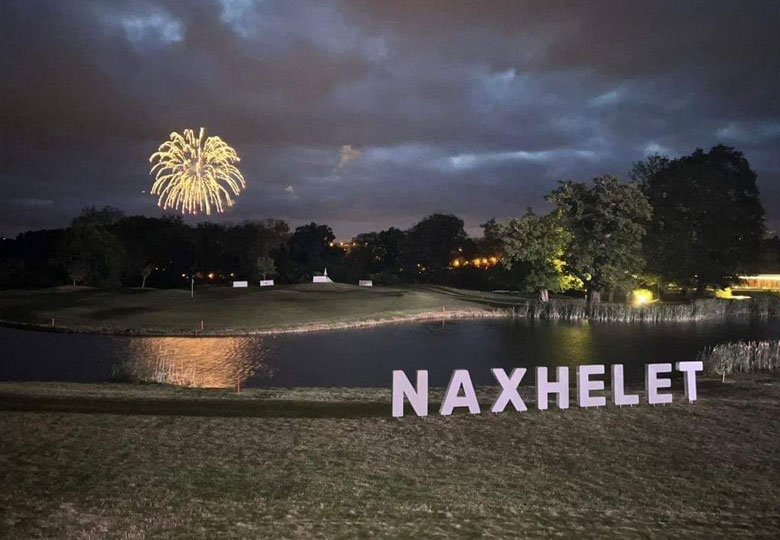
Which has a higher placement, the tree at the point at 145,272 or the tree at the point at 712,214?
the tree at the point at 712,214

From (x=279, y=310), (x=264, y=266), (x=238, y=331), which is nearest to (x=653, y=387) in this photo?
(x=238, y=331)

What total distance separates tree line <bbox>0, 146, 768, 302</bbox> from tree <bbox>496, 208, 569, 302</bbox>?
0.12 m

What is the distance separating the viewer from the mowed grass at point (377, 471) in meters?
9.96

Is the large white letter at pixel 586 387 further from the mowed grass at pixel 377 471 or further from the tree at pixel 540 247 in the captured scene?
the tree at pixel 540 247

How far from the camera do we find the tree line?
217 feet

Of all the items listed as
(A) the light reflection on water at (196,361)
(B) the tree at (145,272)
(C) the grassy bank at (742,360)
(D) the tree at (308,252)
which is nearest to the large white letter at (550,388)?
(C) the grassy bank at (742,360)

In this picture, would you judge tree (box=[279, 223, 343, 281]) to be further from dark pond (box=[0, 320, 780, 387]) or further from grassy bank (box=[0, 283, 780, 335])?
dark pond (box=[0, 320, 780, 387])

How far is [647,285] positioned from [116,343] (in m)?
65.3

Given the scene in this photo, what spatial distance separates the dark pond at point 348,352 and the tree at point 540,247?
12710 millimetres

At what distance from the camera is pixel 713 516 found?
34.6ft

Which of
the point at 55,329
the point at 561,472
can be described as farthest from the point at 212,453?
the point at 55,329

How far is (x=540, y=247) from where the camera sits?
221ft

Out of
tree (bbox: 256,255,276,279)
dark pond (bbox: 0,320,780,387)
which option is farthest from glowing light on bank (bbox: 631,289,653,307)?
tree (bbox: 256,255,276,279)

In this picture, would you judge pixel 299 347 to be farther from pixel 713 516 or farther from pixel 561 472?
pixel 713 516
